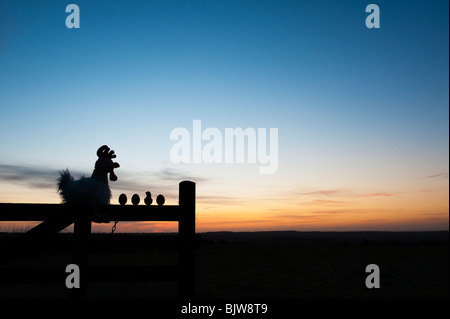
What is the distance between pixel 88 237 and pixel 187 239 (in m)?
1.16

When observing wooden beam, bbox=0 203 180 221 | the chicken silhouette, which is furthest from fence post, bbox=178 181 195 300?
the chicken silhouette

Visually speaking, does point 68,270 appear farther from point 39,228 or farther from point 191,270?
point 191,270

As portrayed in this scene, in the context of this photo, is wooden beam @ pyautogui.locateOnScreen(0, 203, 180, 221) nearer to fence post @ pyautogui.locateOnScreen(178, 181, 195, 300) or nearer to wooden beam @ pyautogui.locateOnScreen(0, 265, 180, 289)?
fence post @ pyautogui.locateOnScreen(178, 181, 195, 300)

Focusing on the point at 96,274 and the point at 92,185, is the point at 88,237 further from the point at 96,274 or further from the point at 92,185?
the point at 92,185

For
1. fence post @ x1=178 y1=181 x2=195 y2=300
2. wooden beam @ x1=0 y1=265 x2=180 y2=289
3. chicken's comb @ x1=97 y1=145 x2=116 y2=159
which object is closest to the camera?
wooden beam @ x1=0 y1=265 x2=180 y2=289

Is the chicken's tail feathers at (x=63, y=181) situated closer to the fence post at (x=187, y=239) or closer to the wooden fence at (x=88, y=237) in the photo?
the wooden fence at (x=88, y=237)

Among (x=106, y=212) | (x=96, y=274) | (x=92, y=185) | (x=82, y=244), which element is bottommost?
→ (x=96, y=274)

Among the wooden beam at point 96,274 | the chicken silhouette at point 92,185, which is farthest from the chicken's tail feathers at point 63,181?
the wooden beam at point 96,274

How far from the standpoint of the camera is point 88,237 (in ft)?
13.9

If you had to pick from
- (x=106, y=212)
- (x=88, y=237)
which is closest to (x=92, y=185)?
(x=106, y=212)

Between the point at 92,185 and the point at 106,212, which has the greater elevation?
the point at 92,185

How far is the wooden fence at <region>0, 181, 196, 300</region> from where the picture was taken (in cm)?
404
